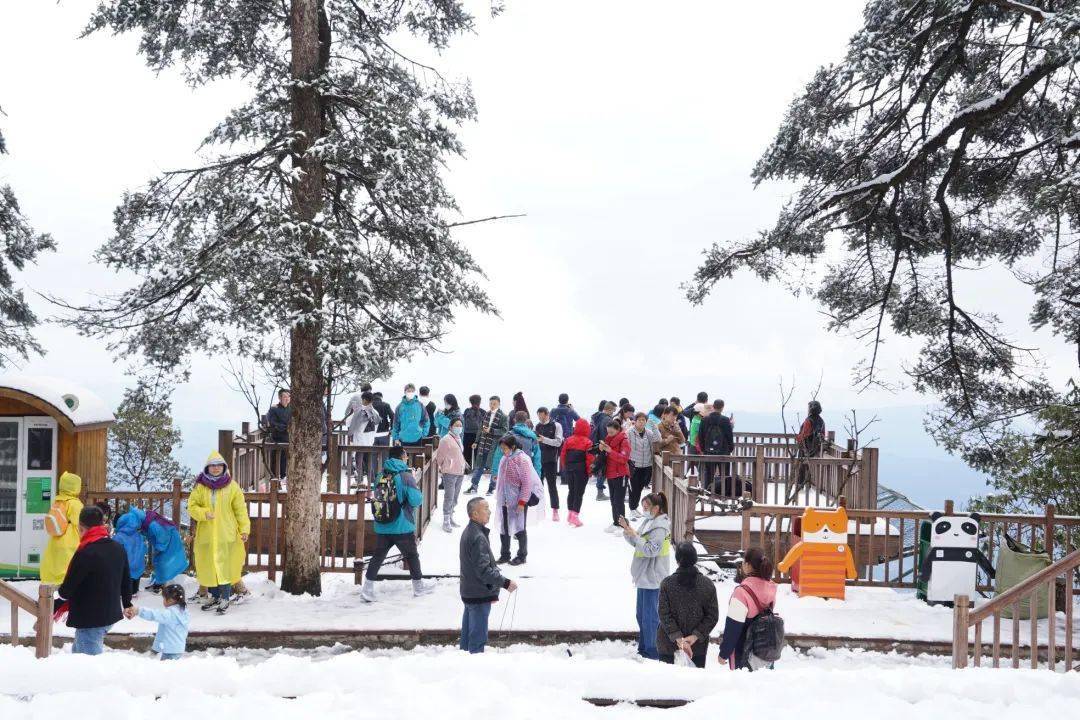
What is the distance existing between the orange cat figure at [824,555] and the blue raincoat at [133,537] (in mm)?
8341

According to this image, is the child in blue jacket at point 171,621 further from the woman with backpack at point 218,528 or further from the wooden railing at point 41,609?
the woman with backpack at point 218,528

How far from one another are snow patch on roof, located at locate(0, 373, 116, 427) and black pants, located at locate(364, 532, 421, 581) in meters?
5.03

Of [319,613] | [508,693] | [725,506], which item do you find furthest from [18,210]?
[508,693]

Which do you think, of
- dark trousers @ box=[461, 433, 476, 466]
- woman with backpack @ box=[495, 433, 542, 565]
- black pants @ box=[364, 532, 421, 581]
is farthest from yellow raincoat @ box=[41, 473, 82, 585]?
dark trousers @ box=[461, 433, 476, 466]

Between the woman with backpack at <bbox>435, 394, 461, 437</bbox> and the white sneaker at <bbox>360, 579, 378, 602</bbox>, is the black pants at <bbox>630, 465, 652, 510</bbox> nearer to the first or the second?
the woman with backpack at <bbox>435, 394, 461, 437</bbox>

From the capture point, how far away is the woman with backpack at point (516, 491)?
11953 mm

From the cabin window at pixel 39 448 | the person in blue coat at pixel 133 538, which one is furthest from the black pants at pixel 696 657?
the cabin window at pixel 39 448

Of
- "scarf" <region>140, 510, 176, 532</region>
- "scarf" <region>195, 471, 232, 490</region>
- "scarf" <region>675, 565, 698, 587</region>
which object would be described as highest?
"scarf" <region>195, 471, 232, 490</region>

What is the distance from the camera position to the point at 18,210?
23.6 metres

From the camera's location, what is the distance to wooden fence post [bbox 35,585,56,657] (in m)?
7.43

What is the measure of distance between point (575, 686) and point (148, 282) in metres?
9.37

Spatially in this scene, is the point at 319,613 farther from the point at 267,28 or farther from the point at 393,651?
the point at 267,28

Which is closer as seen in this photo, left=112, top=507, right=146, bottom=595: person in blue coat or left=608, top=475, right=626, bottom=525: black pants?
left=112, top=507, right=146, bottom=595: person in blue coat

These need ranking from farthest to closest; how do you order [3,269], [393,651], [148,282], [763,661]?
[3,269] < [148,282] < [393,651] < [763,661]
